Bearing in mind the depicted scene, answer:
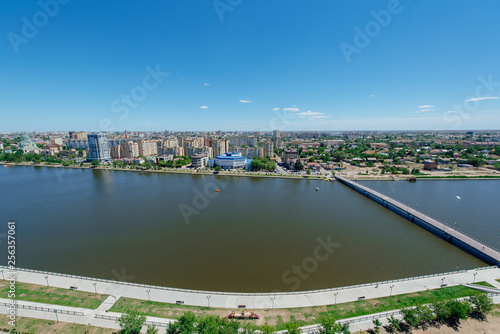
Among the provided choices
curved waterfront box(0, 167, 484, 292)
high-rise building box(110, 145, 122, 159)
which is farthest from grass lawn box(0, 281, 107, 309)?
high-rise building box(110, 145, 122, 159)

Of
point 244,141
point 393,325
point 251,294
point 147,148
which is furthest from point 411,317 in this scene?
point 244,141

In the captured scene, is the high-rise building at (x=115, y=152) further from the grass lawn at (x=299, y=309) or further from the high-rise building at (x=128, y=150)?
the grass lawn at (x=299, y=309)

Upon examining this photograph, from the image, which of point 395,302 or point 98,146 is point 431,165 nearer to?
point 395,302

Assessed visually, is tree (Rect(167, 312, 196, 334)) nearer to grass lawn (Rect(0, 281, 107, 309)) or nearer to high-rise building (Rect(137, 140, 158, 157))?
grass lawn (Rect(0, 281, 107, 309))

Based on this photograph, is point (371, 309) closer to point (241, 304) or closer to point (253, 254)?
point (241, 304)

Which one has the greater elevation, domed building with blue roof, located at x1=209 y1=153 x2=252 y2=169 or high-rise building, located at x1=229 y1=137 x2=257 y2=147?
high-rise building, located at x1=229 y1=137 x2=257 y2=147
